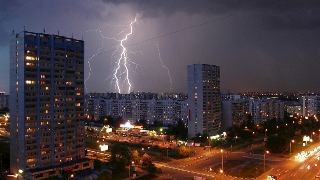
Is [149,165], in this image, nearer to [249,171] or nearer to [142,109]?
[249,171]

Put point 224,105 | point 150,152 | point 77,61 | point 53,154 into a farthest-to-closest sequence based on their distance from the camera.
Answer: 1. point 224,105
2. point 150,152
3. point 77,61
4. point 53,154

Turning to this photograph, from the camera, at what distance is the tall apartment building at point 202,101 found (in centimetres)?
2806

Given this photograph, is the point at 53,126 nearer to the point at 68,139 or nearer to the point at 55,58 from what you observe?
the point at 68,139

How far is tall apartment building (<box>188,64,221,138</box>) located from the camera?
28.1m

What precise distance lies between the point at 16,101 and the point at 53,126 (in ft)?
7.91

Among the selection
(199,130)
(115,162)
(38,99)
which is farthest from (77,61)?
(199,130)

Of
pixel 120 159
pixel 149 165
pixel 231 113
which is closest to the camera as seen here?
pixel 149 165

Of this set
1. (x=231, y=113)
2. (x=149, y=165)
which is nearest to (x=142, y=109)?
(x=231, y=113)

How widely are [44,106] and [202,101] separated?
50.7ft

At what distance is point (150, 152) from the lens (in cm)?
2275

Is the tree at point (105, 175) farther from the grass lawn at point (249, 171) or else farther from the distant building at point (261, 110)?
the distant building at point (261, 110)

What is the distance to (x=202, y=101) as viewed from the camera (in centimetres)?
2808

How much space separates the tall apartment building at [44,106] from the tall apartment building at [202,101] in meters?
12.8

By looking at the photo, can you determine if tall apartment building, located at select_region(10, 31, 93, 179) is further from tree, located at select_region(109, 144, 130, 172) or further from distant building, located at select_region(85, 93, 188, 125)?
distant building, located at select_region(85, 93, 188, 125)
